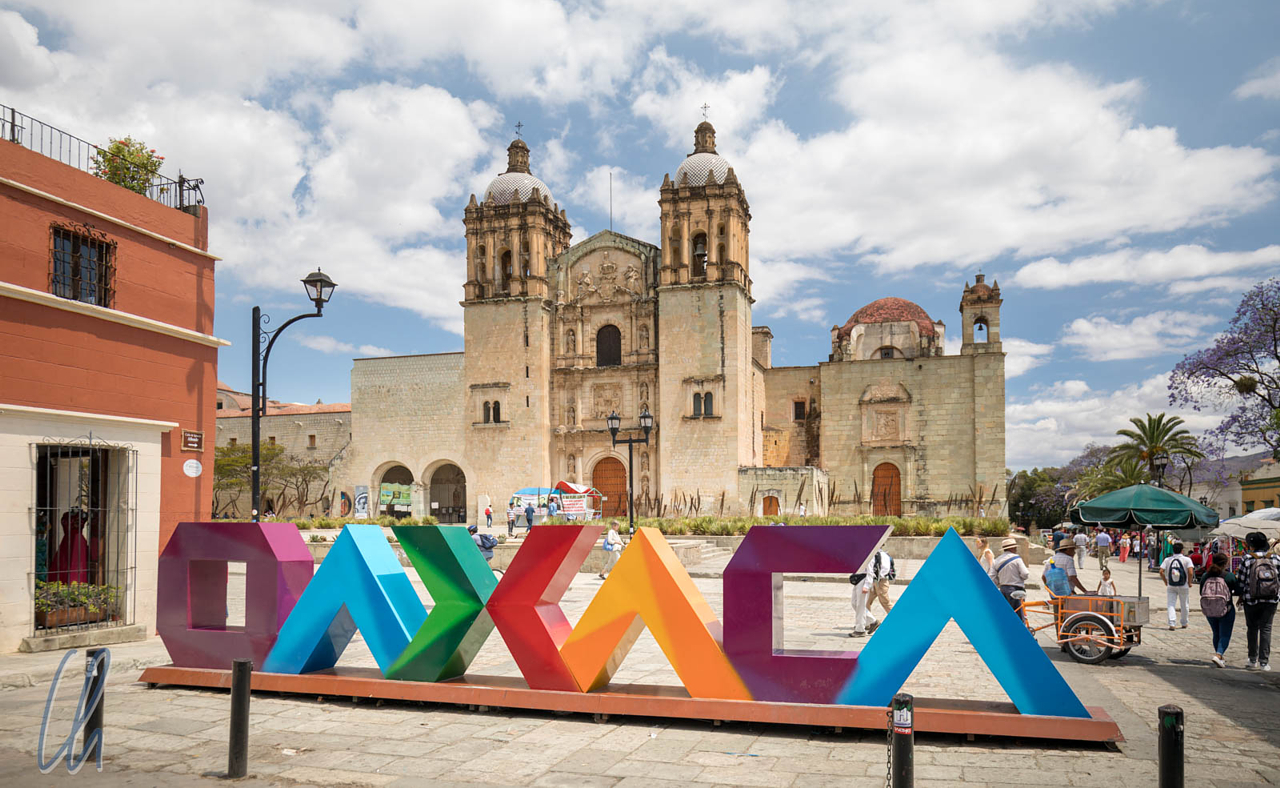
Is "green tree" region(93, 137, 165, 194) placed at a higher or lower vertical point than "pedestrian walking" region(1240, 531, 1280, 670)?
higher

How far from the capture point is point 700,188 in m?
35.6

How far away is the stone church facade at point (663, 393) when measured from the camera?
115 ft

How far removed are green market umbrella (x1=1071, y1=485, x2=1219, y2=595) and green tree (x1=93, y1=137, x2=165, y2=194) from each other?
13091 millimetres

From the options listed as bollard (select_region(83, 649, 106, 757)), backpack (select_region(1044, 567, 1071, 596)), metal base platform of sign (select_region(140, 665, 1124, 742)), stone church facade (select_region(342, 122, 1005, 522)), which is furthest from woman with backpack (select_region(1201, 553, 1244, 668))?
stone church facade (select_region(342, 122, 1005, 522))

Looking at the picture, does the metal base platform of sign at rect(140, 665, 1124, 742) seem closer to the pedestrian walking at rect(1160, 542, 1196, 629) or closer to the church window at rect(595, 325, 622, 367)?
the pedestrian walking at rect(1160, 542, 1196, 629)

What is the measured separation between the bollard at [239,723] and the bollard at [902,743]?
150 inches

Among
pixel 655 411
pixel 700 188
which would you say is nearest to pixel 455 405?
pixel 655 411

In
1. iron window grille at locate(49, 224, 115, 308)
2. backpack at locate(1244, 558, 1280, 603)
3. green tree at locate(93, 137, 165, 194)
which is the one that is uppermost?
green tree at locate(93, 137, 165, 194)

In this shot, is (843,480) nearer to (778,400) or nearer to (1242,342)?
(778,400)

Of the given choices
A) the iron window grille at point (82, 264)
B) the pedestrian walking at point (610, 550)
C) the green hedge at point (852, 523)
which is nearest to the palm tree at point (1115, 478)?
the green hedge at point (852, 523)

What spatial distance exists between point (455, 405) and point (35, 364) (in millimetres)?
28383

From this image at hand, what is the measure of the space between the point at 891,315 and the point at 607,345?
527 inches

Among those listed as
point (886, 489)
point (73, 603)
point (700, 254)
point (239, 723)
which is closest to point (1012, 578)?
point (239, 723)

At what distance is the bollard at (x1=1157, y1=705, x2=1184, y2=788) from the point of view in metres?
3.79
